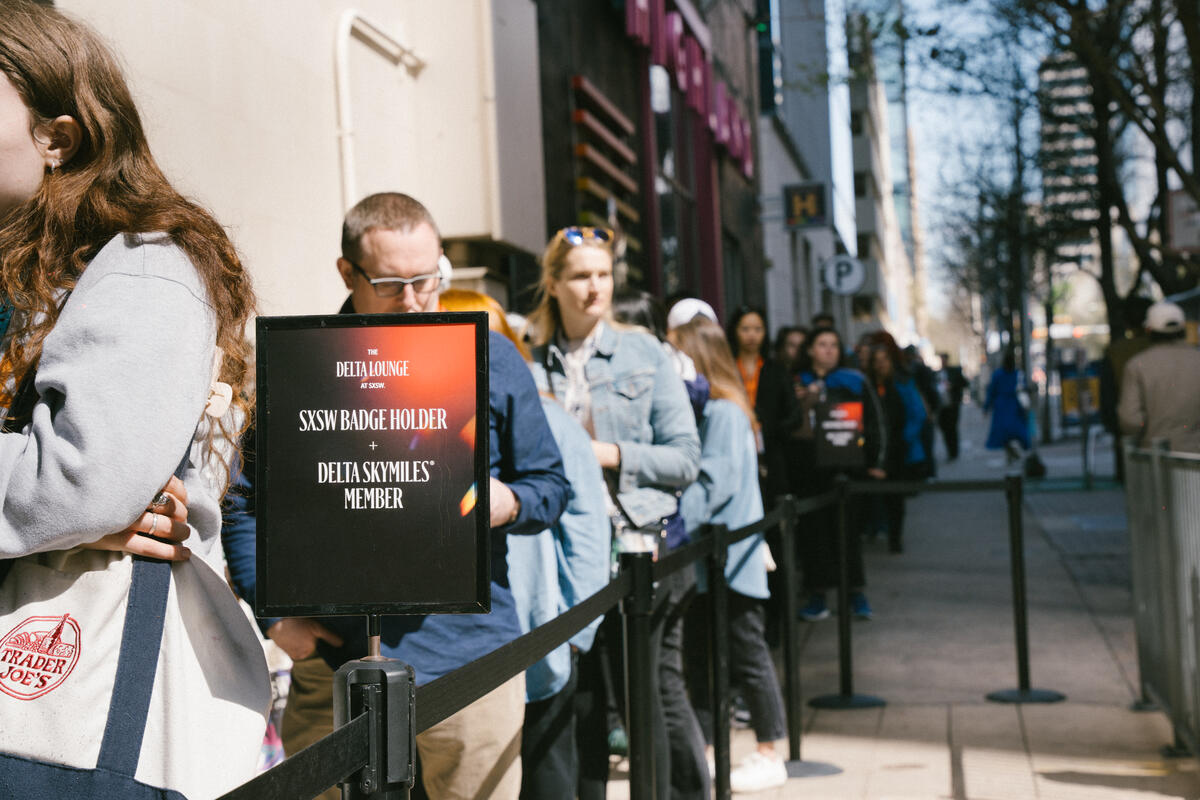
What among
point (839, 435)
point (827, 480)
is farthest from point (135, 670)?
point (827, 480)

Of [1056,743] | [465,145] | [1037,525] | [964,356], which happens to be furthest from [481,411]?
[964,356]

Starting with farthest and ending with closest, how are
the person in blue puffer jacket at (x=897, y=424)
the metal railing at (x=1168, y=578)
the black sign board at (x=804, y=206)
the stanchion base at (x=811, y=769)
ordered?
the black sign board at (x=804, y=206)
the person in blue puffer jacket at (x=897, y=424)
the stanchion base at (x=811, y=769)
the metal railing at (x=1168, y=578)

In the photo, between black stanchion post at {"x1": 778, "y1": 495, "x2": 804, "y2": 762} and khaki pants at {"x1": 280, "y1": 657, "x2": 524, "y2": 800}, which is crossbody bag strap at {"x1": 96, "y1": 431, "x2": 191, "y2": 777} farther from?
black stanchion post at {"x1": 778, "y1": 495, "x2": 804, "y2": 762}

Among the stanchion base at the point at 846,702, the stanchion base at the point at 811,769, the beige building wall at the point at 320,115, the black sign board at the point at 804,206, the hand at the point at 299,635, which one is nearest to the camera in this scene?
the hand at the point at 299,635

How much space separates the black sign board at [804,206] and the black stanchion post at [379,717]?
21001 mm

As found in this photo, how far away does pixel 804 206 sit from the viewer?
22562 mm

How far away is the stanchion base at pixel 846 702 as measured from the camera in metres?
6.80

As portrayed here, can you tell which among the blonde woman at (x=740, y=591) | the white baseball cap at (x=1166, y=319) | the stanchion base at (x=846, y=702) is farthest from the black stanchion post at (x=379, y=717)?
the white baseball cap at (x=1166, y=319)

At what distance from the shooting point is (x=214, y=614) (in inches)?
72.8

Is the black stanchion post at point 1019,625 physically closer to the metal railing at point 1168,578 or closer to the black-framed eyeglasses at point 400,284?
the metal railing at point 1168,578

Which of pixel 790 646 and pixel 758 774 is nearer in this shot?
pixel 758 774

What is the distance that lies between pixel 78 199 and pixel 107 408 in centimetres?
34

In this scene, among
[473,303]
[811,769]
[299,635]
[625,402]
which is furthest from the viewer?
[811,769]

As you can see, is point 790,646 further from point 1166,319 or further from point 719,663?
point 1166,319
